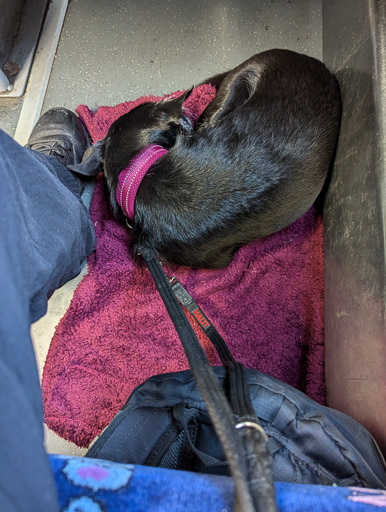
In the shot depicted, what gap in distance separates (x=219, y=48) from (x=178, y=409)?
1604 millimetres

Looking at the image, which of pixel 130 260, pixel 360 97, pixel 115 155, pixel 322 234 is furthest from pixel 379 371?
pixel 115 155

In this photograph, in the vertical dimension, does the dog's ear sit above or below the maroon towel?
above

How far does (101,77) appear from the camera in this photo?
1.79 meters

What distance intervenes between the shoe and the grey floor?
0.15 metres

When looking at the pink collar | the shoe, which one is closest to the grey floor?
the shoe

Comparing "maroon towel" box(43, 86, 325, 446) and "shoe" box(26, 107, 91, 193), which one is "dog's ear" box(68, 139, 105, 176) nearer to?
"shoe" box(26, 107, 91, 193)

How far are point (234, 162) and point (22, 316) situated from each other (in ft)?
2.86

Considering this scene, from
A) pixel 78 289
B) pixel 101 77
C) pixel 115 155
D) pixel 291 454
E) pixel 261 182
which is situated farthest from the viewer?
pixel 101 77

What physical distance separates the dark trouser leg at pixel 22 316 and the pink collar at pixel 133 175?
1.40 feet

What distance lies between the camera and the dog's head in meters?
1.35

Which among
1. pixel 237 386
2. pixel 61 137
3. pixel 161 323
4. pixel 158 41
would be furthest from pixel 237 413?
pixel 158 41

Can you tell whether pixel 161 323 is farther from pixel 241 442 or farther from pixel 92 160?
pixel 241 442

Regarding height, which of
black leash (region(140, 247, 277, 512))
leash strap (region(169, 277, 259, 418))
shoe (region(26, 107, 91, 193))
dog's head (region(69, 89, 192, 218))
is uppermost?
dog's head (region(69, 89, 192, 218))

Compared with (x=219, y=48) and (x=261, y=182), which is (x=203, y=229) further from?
(x=219, y=48)
